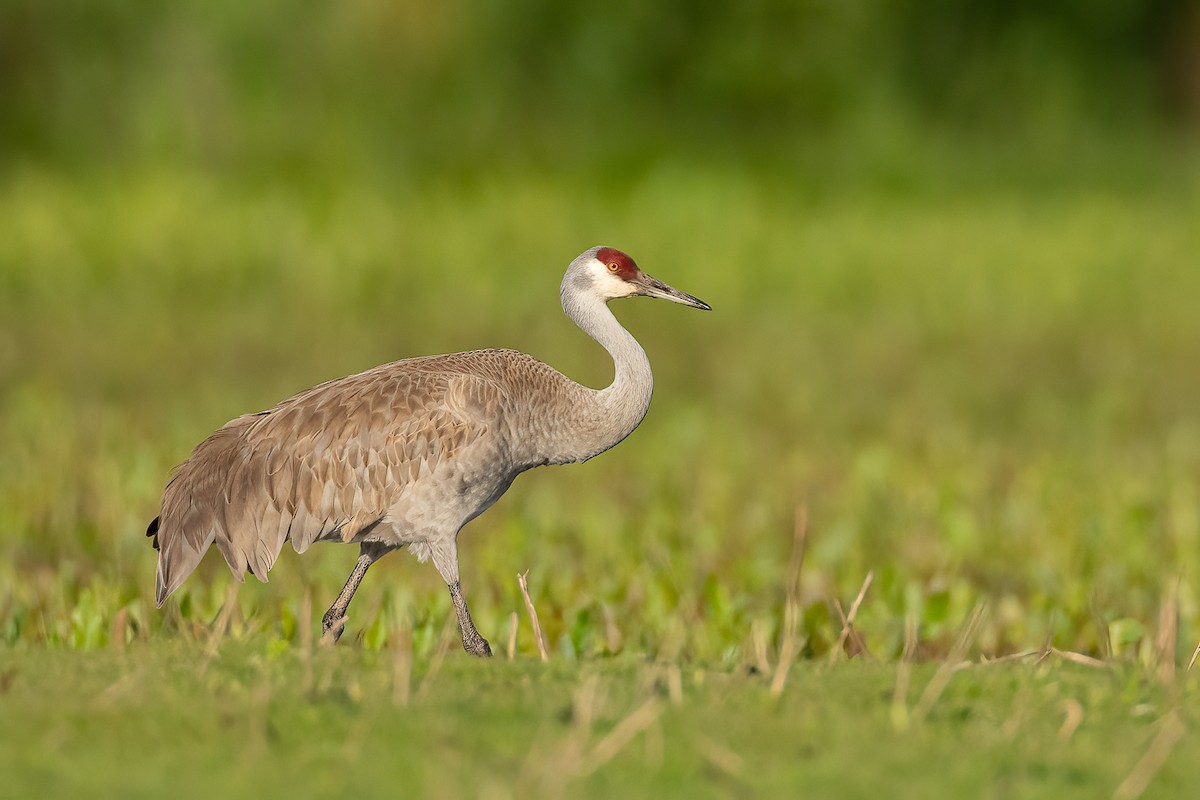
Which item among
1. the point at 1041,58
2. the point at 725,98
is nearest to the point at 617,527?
the point at 725,98

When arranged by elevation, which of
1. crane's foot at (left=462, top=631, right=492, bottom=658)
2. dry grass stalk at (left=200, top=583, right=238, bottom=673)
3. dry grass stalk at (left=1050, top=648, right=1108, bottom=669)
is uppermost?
dry grass stalk at (left=200, top=583, right=238, bottom=673)

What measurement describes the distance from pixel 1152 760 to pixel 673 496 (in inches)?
260

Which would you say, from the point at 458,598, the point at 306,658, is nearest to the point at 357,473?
the point at 458,598

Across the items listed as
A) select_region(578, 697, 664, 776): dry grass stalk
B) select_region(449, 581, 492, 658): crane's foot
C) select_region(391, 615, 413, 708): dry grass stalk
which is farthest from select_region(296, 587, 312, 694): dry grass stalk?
select_region(449, 581, 492, 658): crane's foot

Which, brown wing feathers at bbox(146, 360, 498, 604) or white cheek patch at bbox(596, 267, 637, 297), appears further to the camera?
white cheek patch at bbox(596, 267, 637, 297)

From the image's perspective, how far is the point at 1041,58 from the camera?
23172 millimetres

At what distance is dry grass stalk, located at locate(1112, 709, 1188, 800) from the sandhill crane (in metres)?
2.63

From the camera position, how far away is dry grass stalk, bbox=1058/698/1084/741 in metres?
4.57

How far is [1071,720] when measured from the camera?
4.64 meters

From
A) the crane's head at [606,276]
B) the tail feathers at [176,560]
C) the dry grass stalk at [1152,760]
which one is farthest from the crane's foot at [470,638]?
the dry grass stalk at [1152,760]

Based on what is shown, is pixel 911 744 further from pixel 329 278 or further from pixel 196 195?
pixel 196 195

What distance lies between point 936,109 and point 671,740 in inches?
782

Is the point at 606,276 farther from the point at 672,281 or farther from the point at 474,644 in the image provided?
the point at 672,281

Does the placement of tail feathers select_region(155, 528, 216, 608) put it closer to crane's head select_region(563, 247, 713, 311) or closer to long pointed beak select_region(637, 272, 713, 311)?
crane's head select_region(563, 247, 713, 311)
